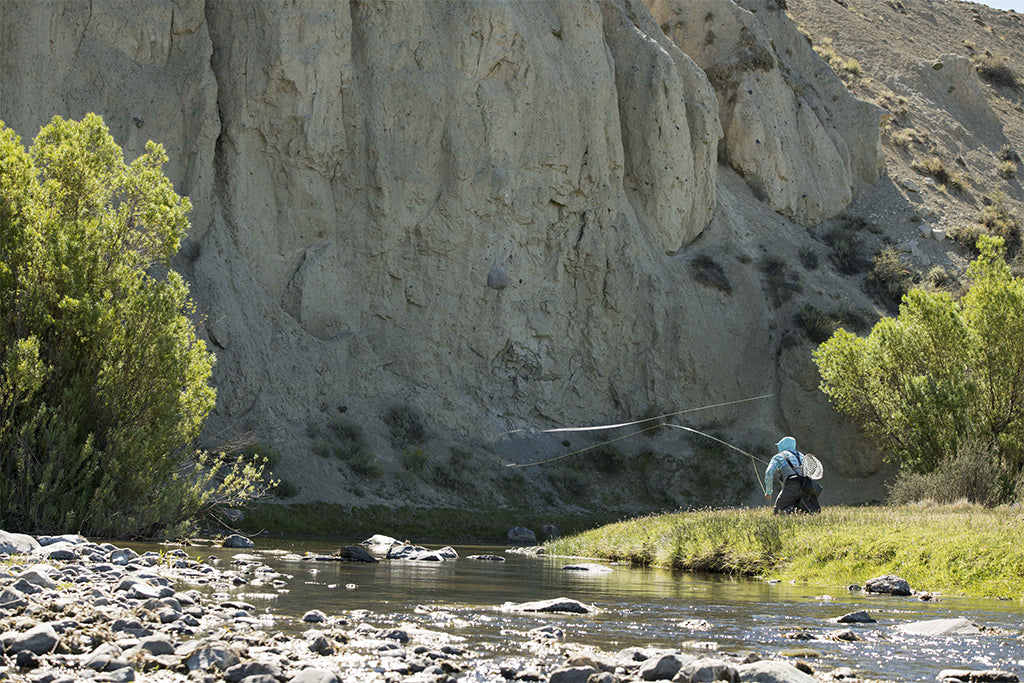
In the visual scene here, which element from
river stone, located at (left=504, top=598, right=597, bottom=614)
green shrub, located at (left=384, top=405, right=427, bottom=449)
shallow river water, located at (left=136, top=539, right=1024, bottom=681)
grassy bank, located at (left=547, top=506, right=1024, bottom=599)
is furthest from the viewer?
green shrub, located at (left=384, top=405, right=427, bottom=449)

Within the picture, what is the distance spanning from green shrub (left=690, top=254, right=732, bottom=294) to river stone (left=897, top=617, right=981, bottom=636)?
117ft

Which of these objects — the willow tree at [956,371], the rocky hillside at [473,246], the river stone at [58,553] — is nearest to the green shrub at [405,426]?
the rocky hillside at [473,246]

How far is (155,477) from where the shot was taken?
600 inches

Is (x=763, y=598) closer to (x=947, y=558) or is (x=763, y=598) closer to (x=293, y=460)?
(x=947, y=558)

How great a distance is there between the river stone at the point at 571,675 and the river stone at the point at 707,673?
607 mm

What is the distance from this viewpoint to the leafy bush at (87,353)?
13.7 m

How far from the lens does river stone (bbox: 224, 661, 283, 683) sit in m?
6.25

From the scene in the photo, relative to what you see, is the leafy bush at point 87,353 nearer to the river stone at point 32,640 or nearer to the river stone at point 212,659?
the river stone at point 32,640

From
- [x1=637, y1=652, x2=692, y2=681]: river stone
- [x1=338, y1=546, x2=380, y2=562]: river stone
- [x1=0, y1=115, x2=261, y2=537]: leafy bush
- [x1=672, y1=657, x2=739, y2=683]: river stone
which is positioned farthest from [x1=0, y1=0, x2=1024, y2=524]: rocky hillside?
[x1=672, y1=657, x2=739, y2=683]: river stone

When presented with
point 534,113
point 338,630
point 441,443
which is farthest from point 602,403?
point 338,630

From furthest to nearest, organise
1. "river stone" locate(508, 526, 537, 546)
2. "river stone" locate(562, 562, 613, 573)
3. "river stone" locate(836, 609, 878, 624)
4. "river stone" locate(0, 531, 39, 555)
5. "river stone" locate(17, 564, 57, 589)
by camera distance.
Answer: "river stone" locate(508, 526, 537, 546), "river stone" locate(562, 562, 613, 573), "river stone" locate(0, 531, 39, 555), "river stone" locate(836, 609, 878, 624), "river stone" locate(17, 564, 57, 589)

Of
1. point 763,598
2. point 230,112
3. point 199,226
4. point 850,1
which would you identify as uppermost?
point 850,1

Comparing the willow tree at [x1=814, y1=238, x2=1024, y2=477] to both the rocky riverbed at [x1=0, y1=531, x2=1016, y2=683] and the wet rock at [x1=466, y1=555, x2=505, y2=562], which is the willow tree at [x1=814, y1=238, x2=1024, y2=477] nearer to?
the wet rock at [x1=466, y1=555, x2=505, y2=562]

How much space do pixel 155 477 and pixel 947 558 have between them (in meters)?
11.8
